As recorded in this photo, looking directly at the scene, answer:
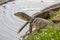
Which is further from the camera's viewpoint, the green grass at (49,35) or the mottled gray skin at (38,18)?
the mottled gray skin at (38,18)

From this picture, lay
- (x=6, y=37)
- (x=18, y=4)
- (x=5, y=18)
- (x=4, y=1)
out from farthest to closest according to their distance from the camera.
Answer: (x=4, y=1) < (x=18, y=4) < (x=5, y=18) < (x=6, y=37)

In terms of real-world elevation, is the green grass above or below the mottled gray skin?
above

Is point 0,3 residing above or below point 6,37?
below

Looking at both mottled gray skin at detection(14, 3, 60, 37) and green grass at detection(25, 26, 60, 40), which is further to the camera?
mottled gray skin at detection(14, 3, 60, 37)

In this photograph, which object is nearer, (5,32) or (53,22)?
(53,22)

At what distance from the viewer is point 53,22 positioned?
11.5ft

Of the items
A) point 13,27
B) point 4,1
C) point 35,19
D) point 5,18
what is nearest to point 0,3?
point 4,1

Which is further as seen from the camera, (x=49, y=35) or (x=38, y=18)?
(x=38, y=18)

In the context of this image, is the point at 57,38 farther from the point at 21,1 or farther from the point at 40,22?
the point at 21,1

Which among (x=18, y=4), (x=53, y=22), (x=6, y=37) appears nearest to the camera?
(x=53, y=22)

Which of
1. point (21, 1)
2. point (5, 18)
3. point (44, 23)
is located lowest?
point (21, 1)

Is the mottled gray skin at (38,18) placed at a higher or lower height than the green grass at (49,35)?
lower

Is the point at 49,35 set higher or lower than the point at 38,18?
higher

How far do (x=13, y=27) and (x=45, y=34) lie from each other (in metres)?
2.97
